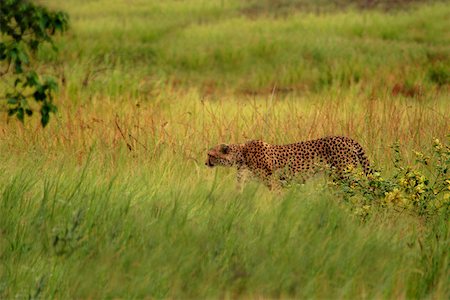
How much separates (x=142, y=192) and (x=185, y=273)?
1.25 m

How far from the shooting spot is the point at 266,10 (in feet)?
76.2

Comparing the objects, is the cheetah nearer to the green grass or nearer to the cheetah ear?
the cheetah ear

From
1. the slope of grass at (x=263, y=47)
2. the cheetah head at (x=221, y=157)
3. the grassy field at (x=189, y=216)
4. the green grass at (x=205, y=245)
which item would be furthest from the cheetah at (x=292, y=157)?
the slope of grass at (x=263, y=47)

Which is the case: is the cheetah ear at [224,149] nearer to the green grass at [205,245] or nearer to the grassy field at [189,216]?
the grassy field at [189,216]

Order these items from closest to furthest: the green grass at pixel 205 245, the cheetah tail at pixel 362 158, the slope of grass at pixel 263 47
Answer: the green grass at pixel 205 245
the cheetah tail at pixel 362 158
the slope of grass at pixel 263 47

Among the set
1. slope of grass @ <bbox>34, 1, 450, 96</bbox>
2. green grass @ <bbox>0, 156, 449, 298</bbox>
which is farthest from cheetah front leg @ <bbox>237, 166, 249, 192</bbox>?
slope of grass @ <bbox>34, 1, 450, 96</bbox>

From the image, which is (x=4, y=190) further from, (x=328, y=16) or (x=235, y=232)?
(x=328, y=16)

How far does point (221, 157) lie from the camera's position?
6.93 meters

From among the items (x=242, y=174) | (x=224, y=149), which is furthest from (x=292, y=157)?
(x=224, y=149)

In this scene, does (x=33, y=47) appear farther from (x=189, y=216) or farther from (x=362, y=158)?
(x=189, y=216)

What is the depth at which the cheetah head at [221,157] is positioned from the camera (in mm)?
6914

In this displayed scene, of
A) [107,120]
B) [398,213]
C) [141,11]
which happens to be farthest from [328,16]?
[398,213]

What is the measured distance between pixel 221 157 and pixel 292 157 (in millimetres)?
516

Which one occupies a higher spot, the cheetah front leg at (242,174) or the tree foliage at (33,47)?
the tree foliage at (33,47)
